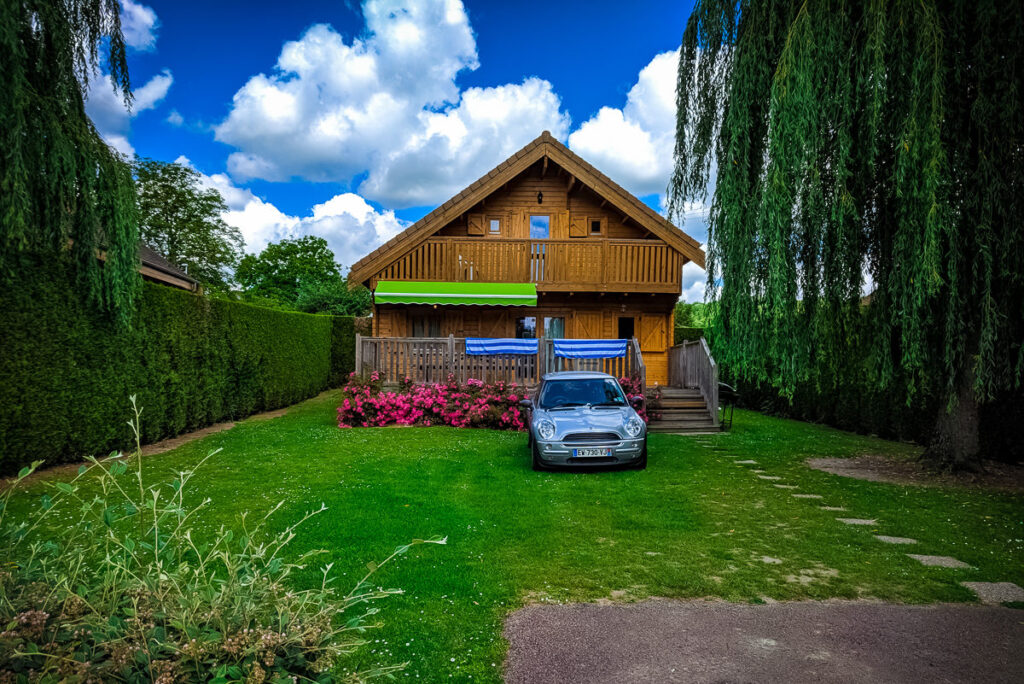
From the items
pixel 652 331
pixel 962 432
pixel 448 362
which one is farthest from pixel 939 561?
pixel 652 331

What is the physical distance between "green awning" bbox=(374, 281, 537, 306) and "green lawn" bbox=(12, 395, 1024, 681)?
729cm

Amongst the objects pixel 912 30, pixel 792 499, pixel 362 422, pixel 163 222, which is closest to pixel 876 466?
pixel 792 499

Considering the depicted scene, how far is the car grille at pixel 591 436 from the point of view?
29.6 feet

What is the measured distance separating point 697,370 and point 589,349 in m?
3.41

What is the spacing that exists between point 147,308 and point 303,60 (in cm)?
600

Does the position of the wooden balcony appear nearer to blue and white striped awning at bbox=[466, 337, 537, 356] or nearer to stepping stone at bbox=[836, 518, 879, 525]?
blue and white striped awning at bbox=[466, 337, 537, 356]

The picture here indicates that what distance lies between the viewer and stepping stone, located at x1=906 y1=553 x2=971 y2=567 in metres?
4.99

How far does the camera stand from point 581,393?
10359 mm

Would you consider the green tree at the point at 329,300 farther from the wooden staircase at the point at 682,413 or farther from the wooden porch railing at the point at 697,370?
the wooden staircase at the point at 682,413

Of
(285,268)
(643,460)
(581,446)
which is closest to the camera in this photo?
(581,446)

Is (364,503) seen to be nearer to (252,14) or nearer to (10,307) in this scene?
(10,307)

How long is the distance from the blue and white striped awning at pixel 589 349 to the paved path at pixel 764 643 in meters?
11.3

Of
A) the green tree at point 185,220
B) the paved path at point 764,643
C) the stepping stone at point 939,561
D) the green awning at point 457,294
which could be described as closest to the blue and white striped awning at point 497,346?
the green awning at point 457,294

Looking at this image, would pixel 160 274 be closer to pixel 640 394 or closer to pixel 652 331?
pixel 640 394
